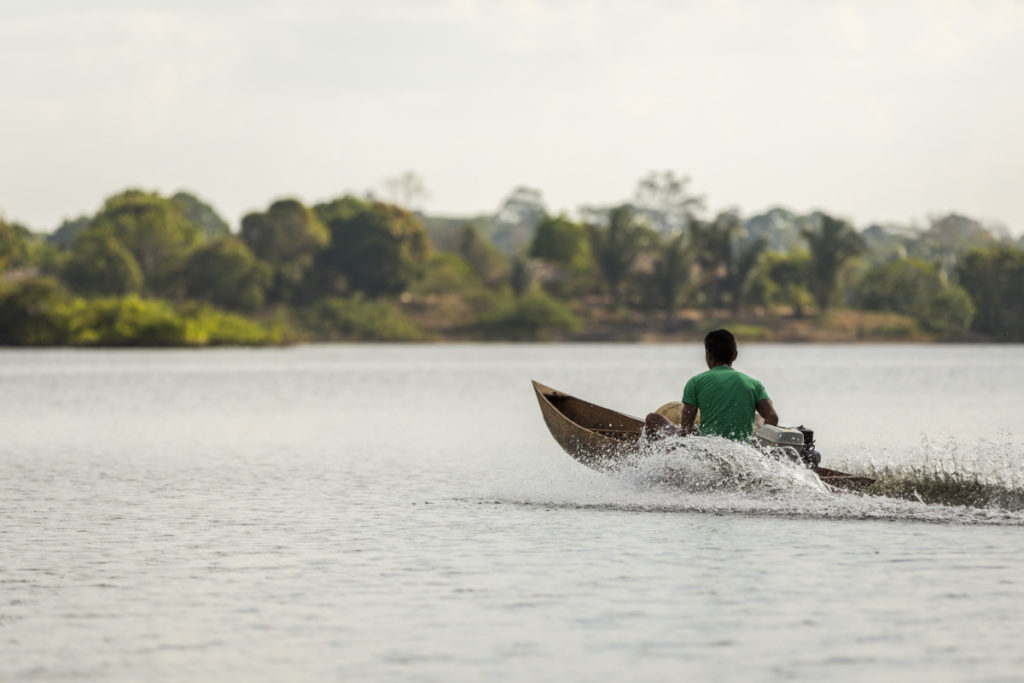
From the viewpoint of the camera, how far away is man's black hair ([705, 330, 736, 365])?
1430cm

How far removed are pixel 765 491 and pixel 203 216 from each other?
599ft

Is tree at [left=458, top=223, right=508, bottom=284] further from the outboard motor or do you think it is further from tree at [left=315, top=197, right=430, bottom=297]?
the outboard motor

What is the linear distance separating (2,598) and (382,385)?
40.2 m

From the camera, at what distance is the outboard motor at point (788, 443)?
1412 cm

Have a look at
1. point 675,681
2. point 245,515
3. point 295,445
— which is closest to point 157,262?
point 295,445

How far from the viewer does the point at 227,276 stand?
365 feet

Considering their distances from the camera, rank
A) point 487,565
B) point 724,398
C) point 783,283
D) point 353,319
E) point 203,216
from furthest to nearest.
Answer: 1. point 203,216
2. point 783,283
3. point 353,319
4. point 724,398
5. point 487,565

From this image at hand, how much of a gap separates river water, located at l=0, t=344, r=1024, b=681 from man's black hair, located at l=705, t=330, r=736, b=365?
101 centimetres

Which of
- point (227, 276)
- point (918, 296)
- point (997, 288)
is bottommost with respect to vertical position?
point (918, 296)

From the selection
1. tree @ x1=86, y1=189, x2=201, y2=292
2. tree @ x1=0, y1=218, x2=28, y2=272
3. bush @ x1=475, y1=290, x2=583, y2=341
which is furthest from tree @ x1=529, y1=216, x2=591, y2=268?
tree @ x1=0, y1=218, x2=28, y2=272

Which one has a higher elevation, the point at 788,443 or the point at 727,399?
the point at 727,399

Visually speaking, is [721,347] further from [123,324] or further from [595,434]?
[123,324]

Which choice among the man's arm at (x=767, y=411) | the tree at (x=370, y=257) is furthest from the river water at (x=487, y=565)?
the tree at (x=370, y=257)

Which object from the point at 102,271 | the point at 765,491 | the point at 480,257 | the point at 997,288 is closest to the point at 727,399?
the point at 765,491
